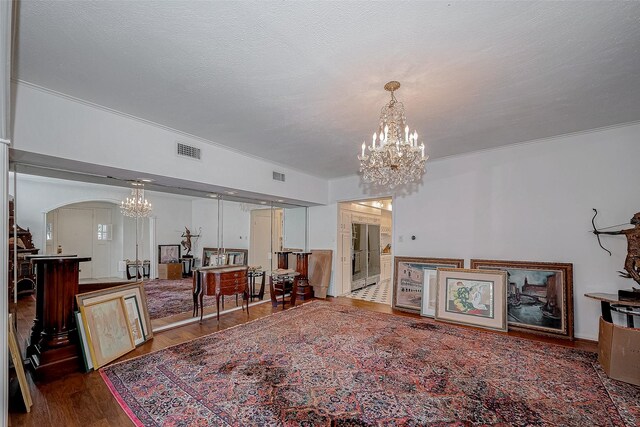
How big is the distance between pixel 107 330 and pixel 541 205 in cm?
607

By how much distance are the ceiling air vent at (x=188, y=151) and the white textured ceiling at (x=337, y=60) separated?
399mm

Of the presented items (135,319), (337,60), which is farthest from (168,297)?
(337,60)

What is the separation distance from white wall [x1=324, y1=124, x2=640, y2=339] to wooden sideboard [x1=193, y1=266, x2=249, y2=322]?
325 centimetres

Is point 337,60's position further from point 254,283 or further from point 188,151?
point 254,283

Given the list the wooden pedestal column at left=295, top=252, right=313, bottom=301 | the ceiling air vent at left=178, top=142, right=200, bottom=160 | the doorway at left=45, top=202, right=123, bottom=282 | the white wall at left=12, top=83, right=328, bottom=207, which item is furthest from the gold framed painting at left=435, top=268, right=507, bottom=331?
the doorway at left=45, top=202, right=123, bottom=282

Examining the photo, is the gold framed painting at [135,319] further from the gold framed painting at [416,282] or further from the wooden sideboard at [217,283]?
the gold framed painting at [416,282]

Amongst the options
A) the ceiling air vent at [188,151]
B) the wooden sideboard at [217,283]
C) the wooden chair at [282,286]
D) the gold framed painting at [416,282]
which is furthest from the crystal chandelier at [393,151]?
the wooden chair at [282,286]

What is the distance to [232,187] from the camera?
14.6 feet

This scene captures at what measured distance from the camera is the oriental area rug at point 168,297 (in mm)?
4079

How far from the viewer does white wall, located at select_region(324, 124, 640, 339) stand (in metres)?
3.58

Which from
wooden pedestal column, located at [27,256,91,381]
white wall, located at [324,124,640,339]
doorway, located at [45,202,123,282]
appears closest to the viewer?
wooden pedestal column, located at [27,256,91,381]

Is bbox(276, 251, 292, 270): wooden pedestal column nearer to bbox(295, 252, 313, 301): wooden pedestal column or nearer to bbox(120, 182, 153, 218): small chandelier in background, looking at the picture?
bbox(295, 252, 313, 301): wooden pedestal column

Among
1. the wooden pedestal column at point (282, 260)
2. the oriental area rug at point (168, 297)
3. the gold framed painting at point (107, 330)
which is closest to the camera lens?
the gold framed painting at point (107, 330)

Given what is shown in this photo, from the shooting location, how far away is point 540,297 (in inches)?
156
